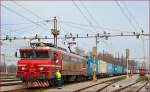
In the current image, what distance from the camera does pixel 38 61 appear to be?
28.0m

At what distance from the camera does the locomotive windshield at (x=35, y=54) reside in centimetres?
2827

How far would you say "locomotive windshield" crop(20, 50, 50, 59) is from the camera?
1113 inches

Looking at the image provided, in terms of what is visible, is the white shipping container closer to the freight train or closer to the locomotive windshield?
the freight train

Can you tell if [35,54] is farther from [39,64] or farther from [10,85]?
[10,85]

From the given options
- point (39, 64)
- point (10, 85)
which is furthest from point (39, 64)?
point (10, 85)

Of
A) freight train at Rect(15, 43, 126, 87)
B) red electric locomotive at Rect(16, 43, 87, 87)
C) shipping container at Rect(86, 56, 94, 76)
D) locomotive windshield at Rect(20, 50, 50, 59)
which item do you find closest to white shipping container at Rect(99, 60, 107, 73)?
shipping container at Rect(86, 56, 94, 76)

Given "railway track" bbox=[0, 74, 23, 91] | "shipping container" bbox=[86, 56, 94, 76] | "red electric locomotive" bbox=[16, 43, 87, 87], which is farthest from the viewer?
"shipping container" bbox=[86, 56, 94, 76]

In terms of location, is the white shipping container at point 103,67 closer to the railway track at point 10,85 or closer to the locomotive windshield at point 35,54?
the railway track at point 10,85

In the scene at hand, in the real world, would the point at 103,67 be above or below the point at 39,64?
above

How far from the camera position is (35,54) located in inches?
1115

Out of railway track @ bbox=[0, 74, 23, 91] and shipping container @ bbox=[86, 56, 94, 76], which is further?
shipping container @ bbox=[86, 56, 94, 76]

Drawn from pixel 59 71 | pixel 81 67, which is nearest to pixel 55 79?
pixel 59 71

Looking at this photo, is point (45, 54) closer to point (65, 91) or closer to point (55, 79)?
point (55, 79)

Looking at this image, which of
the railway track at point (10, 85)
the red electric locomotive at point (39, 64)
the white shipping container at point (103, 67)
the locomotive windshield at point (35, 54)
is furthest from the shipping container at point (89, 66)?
the locomotive windshield at point (35, 54)
